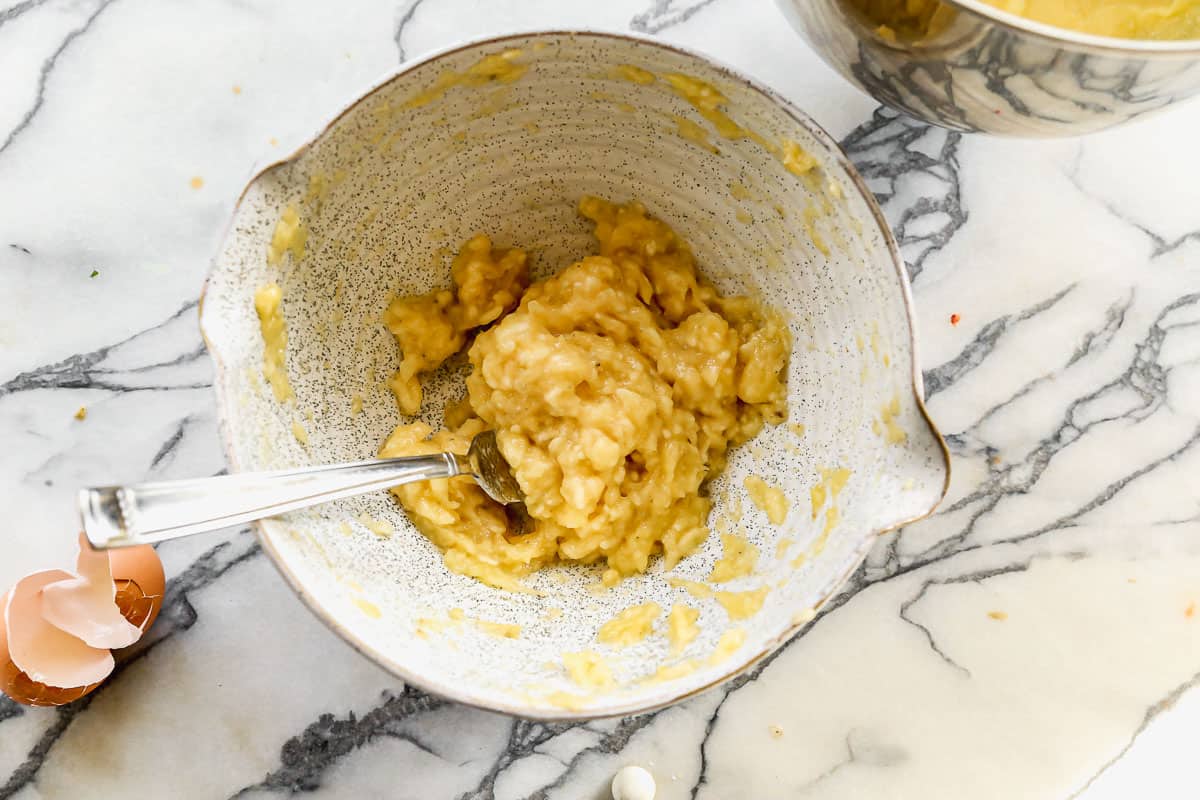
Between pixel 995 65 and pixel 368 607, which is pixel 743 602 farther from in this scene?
pixel 995 65

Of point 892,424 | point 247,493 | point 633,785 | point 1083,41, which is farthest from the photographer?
point 633,785

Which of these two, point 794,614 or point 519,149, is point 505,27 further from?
point 794,614

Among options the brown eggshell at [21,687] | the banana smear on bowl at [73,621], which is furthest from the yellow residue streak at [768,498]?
the brown eggshell at [21,687]

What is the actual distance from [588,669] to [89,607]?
0.62 meters

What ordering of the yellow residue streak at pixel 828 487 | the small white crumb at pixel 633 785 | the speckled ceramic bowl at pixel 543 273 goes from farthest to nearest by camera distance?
the small white crumb at pixel 633 785
the yellow residue streak at pixel 828 487
the speckled ceramic bowl at pixel 543 273

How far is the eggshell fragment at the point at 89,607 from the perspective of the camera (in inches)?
49.4

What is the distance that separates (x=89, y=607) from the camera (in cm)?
128

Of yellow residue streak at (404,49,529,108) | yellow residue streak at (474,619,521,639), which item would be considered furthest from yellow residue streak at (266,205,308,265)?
yellow residue streak at (474,619,521,639)

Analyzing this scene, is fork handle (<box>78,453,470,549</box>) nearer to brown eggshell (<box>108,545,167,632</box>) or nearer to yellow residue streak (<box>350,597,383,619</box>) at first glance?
yellow residue streak (<box>350,597,383,619</box>)

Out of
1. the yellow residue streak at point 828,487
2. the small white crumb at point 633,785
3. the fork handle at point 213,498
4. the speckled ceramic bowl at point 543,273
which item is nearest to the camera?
the fork handle at point 213,498

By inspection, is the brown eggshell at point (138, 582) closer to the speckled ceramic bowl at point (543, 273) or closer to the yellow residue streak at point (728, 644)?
the speckled ceramic bowl at point (543, 273)

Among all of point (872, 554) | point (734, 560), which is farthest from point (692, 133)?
point (872, 554)

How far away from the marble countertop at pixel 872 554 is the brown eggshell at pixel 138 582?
0.06m

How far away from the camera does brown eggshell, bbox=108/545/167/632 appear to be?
4.51ft
